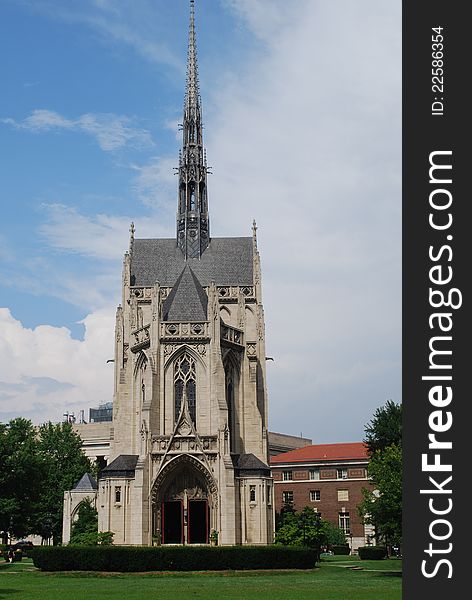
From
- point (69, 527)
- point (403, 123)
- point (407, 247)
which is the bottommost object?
point (69, 527)

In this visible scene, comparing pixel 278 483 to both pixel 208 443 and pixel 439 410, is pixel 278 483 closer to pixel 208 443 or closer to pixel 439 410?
pixel 208 443

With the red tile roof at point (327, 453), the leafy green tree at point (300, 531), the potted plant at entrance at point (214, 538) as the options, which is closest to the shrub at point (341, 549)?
the red tile roof at point (327, 453)

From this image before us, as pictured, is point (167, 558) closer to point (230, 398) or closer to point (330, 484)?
point (230, 398)

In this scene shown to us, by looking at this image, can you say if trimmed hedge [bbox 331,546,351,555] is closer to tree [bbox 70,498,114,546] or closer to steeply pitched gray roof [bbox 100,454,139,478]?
tree [bbox 70,498,114,546]

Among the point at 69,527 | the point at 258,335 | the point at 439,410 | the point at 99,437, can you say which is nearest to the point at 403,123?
the point at 439,410

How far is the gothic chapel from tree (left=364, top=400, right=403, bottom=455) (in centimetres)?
902

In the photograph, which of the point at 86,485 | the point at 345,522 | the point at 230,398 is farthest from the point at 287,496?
the point at 230,398

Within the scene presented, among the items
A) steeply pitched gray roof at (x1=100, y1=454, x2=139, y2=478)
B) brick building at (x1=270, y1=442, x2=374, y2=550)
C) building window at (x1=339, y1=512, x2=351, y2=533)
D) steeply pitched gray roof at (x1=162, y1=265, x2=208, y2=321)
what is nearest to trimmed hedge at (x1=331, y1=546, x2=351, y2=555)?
brick building at (x1=270, y1=442, x2=374, y2=550)

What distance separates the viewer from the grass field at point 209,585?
34.5m

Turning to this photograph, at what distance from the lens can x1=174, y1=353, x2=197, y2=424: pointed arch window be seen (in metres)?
65.4

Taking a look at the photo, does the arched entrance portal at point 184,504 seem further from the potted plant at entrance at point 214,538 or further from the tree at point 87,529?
the tree at point 87,529

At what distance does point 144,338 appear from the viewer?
68375 mm

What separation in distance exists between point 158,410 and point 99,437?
6772 centimetres

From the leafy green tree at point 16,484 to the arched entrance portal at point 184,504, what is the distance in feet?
46.2
